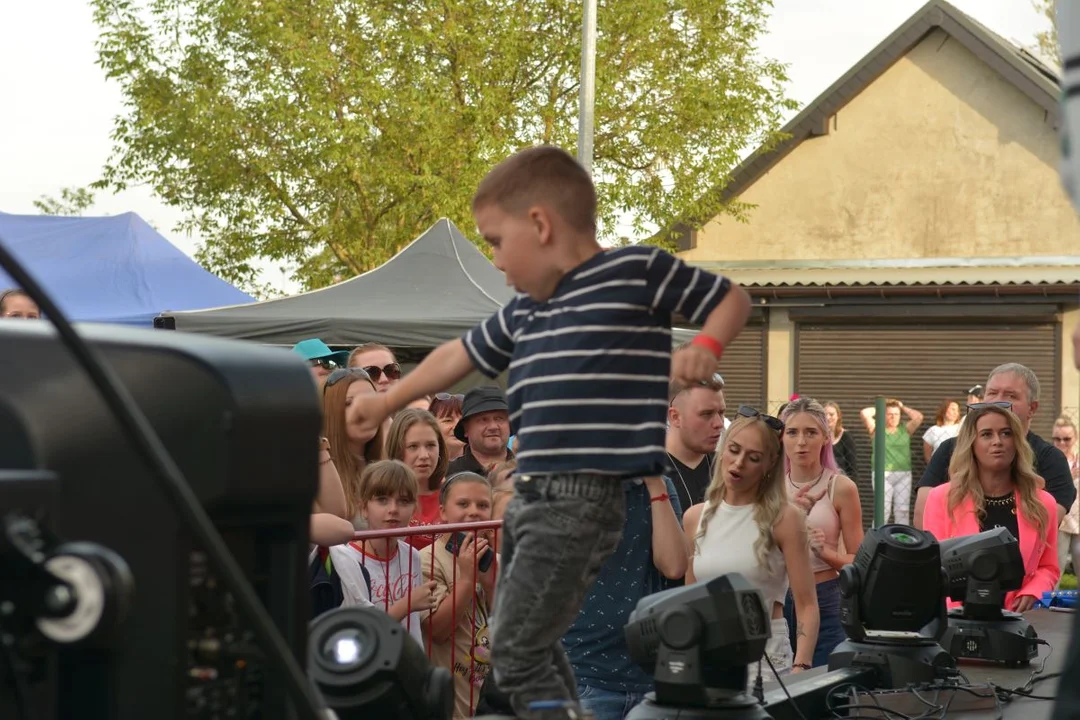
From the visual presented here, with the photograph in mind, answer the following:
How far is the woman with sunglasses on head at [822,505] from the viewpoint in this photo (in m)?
6.00

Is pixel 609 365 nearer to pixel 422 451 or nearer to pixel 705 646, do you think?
pixel 705 646

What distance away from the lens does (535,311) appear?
3.14 metres

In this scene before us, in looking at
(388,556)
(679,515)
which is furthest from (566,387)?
(388,556)

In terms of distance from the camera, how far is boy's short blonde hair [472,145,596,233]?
301cm

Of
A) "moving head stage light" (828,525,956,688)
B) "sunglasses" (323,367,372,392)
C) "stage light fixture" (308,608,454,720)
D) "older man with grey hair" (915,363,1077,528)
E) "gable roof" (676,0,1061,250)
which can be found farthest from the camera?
"gable roof" (676,0,1061,250)

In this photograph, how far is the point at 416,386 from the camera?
9.82 ft

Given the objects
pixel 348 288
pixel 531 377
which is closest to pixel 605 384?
pixel 531 377

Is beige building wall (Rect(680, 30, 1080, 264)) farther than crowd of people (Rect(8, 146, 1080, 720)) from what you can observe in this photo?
Yes

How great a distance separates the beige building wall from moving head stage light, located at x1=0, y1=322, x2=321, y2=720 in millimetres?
22797

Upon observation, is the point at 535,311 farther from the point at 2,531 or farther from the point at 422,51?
the point at 422,51

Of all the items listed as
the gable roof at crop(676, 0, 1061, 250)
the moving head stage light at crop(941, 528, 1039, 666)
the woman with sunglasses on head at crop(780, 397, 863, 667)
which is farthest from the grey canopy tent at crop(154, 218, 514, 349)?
the gable roof at crop(676, 0, 1061, 250)

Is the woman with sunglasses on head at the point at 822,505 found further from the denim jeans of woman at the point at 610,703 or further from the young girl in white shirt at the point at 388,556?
the young girl in white shirt at the point at 388,556

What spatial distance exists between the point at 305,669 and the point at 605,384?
126cm

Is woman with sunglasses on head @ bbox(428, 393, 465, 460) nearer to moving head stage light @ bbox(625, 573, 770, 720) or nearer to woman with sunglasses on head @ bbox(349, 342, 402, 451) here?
woman with sunglasses on head @ bbox(349, 342, 402, 451)
